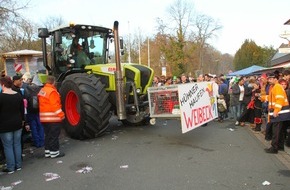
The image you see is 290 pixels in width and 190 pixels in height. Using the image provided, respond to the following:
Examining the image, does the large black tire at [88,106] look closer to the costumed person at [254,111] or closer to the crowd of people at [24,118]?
the crowd of people at [24,118]

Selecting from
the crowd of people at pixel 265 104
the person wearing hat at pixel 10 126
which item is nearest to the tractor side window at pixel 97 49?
the crowd of people at pixel 265 104

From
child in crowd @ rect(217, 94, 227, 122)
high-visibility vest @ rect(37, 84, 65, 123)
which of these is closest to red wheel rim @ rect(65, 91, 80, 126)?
high-visibility vest @ rect(37, 84, 65, 123)

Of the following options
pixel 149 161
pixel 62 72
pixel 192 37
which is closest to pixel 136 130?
pixel 62 72

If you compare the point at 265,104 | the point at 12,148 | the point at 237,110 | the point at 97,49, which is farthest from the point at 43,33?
the point at 237,110

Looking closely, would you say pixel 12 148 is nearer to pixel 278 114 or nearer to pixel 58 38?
pixel 58 38

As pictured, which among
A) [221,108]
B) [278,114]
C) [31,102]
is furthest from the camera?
[221,108]

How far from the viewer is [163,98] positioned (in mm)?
8961

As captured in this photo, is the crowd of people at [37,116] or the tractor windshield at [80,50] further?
the tractor windshield at [80,50]

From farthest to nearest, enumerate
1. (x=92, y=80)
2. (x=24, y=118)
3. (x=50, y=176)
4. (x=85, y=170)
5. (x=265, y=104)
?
(x=265, y=104)
(x=92, y=80)
(x=24, y=118)
(x=85, y=170)
(x=50, y=176)

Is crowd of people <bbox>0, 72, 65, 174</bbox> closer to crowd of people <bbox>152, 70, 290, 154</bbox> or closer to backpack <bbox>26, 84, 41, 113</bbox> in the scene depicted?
backpack <bbox>26, 84, 41, 113</bbox>

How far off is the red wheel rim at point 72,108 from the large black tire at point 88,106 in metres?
0.06

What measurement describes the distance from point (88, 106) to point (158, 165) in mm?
2778

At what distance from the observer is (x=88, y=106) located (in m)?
8.71

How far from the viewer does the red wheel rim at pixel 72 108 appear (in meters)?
9.59
